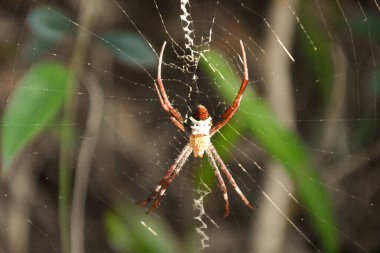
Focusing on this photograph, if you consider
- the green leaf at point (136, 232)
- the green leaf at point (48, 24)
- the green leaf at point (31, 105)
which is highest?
the green leaf at point (48, 24)

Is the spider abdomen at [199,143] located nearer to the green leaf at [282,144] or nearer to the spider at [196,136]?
the spider at [196,136]

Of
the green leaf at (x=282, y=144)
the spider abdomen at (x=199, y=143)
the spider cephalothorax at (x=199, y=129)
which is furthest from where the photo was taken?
Result: the spider abdomen at (x=199, y=143)

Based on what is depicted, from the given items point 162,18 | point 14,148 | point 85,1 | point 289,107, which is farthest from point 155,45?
point 14,148

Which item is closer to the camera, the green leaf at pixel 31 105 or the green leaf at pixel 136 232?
the green leaf at pixel 31 105

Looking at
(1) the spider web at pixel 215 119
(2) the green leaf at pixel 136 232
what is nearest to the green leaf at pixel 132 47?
(1) the spider web at pixel 215 119

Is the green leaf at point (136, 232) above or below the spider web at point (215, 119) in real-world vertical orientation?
below

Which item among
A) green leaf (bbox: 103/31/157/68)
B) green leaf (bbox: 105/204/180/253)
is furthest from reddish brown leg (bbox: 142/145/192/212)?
green leaf (bbox: 103/31/157/68)
